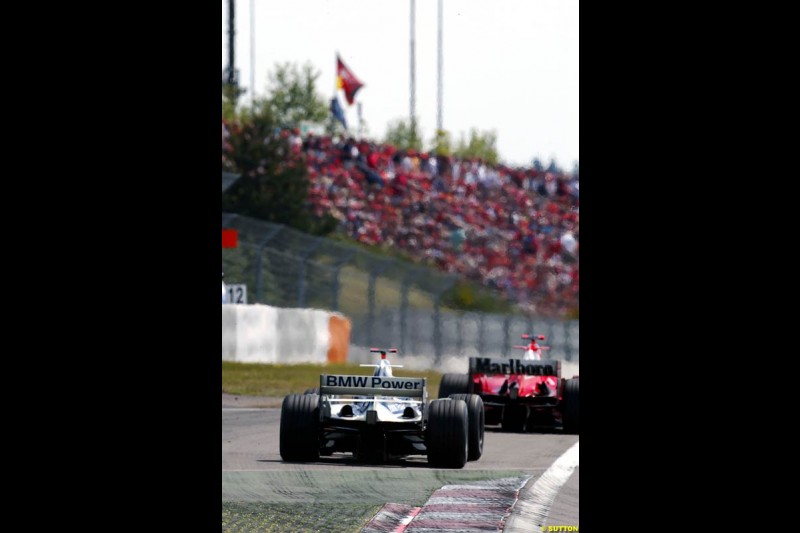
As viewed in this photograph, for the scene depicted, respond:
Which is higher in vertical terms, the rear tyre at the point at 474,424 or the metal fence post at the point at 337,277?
the metal fence post at the point at 337,277

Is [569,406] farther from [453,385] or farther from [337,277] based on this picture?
[337,277]

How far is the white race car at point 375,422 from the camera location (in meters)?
11.2

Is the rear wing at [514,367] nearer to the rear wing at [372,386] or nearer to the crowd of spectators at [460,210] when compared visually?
the rear wing at [372,386]

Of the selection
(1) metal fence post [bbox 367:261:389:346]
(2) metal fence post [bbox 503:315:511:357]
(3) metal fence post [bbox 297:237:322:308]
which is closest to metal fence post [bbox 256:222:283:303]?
(3) metal fence post [bbox 297:237:322:308]

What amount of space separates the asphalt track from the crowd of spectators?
736 inches

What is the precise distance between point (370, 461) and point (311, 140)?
1139 inches

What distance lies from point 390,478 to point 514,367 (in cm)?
525

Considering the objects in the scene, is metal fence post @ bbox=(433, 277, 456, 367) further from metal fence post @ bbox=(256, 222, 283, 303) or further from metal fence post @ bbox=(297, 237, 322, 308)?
metal fence post @ bbox=(256, 222, 283, 303)

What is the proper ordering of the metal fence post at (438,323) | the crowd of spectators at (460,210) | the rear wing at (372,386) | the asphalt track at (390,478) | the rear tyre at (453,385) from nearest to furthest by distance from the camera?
the asphalt track at (390,478)
the rear wing at (372,386)
the rear tyre at (453,385)
the metal fence post at (438,323)
the crowd of spectators at (460,210)

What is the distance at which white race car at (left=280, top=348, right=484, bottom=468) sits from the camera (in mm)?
11188

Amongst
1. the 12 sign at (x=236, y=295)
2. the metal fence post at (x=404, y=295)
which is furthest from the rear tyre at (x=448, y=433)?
the metal fence post at (x=404, y=295)

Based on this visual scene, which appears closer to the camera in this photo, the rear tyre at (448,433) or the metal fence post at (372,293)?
the rear tyre at (448,433)

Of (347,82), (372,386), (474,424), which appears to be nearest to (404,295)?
A: (474,424)

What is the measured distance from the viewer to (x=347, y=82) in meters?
42.1
